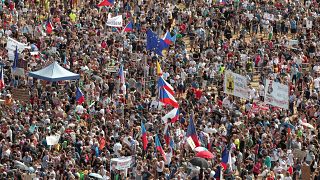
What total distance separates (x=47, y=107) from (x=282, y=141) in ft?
29.1

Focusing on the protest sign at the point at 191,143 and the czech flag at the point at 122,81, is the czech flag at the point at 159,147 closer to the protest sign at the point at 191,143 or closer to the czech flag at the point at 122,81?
the protest sign at the point at 191,143

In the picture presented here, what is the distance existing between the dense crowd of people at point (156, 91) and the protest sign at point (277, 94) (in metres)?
0.58

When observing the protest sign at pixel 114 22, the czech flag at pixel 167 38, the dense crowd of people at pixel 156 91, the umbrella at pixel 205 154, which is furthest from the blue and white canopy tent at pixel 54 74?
the umbrella at pixel 205 154

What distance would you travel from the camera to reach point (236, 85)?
4991cm

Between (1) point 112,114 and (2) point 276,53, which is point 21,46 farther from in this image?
(2) point 276,53

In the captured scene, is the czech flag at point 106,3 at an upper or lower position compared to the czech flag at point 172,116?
upper

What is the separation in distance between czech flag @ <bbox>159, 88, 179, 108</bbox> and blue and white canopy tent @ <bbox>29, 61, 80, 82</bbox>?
4.11 m

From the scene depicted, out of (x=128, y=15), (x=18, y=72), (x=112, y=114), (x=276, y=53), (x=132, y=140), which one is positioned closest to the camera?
(x=132, y=140)

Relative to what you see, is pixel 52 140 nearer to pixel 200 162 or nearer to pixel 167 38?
pixel 200 162

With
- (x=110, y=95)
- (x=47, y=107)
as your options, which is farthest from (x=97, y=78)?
(x=47, y=107)

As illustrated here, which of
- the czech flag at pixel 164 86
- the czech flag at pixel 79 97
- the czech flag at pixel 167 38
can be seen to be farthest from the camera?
the czech flag at pixel 167 38

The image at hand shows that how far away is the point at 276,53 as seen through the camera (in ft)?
193

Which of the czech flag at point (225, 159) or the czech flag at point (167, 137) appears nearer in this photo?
the czech flag at point (225, 159)

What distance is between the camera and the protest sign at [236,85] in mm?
49719
